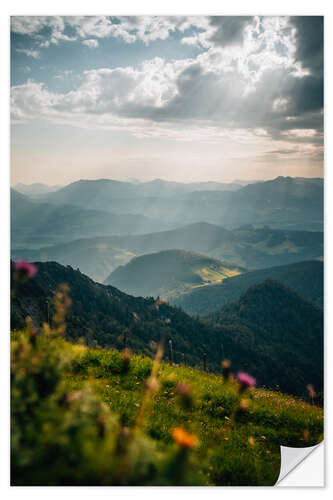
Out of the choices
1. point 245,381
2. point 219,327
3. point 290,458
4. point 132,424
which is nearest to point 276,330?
→ point 219,327

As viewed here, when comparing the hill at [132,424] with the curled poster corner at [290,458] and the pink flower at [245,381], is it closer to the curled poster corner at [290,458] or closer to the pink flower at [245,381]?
the curled poster corner at [290,458]

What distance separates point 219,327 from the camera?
105500mm

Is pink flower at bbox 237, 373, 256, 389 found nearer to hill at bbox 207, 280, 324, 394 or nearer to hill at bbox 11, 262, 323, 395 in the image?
hill at bbox 11, 262, 323, 395

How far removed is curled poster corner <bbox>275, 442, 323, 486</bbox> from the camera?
4.37m

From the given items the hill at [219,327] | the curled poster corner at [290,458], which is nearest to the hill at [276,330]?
the hill at [219,327]

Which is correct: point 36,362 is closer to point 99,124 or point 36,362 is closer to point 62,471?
point 62,471

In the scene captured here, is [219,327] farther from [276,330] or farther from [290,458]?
[290,458]

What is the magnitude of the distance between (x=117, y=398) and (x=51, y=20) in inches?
260

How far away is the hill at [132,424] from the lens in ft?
5.43

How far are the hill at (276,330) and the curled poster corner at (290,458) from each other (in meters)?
91.2

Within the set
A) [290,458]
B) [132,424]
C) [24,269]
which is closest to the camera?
[24,269]

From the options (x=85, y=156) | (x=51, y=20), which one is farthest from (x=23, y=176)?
(x=51, y=20)

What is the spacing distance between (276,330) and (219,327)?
1515 inches

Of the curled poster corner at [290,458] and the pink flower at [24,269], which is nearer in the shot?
the pink flower at [24,269]
